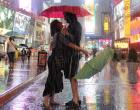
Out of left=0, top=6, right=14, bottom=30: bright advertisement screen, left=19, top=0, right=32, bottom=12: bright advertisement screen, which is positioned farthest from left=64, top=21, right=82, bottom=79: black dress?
left=19, top=0, right=32, bottom=12: bright advertisement screen

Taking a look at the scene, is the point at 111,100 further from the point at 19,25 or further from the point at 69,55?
the point at 19,25

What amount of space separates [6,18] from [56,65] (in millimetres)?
76869

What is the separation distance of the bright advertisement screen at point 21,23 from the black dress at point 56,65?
272 ft

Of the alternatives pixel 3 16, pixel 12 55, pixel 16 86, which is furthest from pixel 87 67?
pixel 3 16

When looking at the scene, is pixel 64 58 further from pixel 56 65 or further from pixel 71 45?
pixel 71 45

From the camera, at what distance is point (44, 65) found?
30297 mm

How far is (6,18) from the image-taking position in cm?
8450

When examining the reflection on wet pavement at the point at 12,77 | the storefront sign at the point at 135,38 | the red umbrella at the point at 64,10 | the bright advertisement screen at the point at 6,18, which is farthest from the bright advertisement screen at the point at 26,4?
the red umbrella at the point at 64,10

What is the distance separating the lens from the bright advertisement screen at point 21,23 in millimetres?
92088

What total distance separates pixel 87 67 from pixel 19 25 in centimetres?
8645

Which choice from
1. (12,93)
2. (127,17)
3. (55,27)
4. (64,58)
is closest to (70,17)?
(55,27)

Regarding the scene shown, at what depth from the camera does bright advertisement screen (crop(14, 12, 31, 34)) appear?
92.1m

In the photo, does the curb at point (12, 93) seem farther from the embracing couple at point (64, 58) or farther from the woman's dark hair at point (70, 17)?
the woman's dark hair at point (70, 17)

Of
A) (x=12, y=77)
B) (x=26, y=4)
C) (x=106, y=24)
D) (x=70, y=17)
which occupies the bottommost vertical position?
(x=12, y=77)
